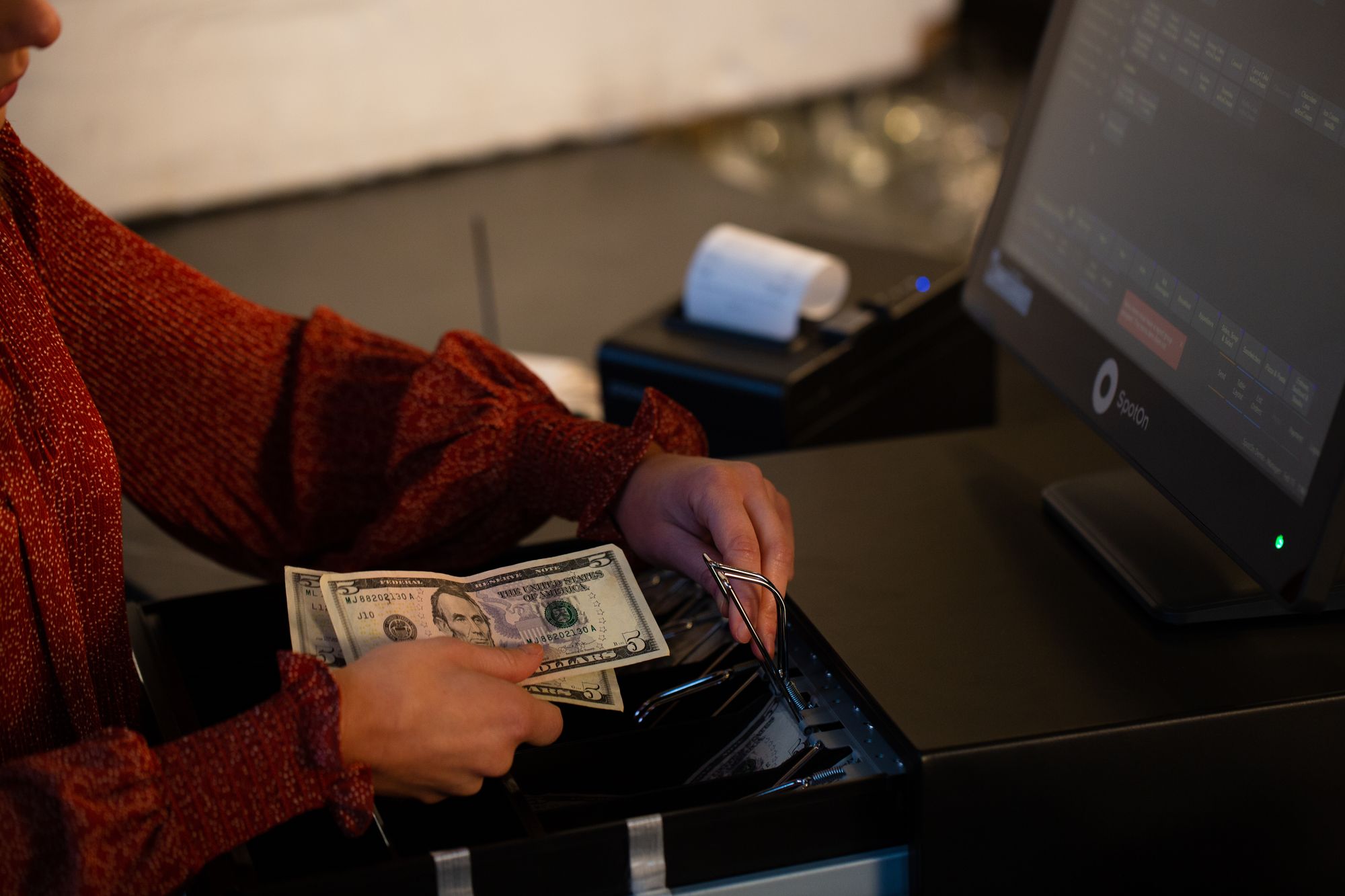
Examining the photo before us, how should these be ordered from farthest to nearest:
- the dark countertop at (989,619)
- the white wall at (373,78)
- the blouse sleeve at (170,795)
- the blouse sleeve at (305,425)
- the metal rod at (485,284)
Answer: the white wall at (373,78) < the metal rod at (485,284) < the blouse sleeve at (305,425) < the dark countertop at (989,619) < the blouse sleeve at (170,795)

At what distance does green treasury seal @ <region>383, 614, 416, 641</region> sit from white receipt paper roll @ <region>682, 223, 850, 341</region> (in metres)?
0.69

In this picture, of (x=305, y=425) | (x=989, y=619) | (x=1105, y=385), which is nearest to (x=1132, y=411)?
(x=1105, y=385)

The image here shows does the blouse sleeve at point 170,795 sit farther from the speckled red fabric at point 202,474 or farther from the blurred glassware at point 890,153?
the blurred glassware at point 890,153

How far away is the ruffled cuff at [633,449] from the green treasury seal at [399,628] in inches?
6.3

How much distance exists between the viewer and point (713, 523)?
76 centimetres

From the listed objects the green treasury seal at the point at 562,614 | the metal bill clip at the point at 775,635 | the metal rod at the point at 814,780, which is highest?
the metal bill clip at the point at 775,635

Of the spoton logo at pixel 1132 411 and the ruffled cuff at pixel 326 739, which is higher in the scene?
the spoton logo at pixel 1132 411

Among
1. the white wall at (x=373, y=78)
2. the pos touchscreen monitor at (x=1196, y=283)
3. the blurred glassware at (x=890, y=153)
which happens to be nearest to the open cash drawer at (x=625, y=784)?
the pos touchscreen monitor at (x=1196, y=283)

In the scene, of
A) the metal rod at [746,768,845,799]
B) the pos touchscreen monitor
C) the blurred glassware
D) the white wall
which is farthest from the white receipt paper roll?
the white wall

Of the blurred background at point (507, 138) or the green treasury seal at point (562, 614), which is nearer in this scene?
the green treasury seal at point (562, 614)

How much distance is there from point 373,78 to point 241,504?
2.59m

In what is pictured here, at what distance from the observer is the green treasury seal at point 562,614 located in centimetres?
74

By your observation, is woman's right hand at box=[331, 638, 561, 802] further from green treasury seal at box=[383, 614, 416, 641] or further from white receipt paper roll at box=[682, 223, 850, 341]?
white receipt paper roll at box=[682, 223, 850, 341]

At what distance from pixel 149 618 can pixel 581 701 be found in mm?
291
